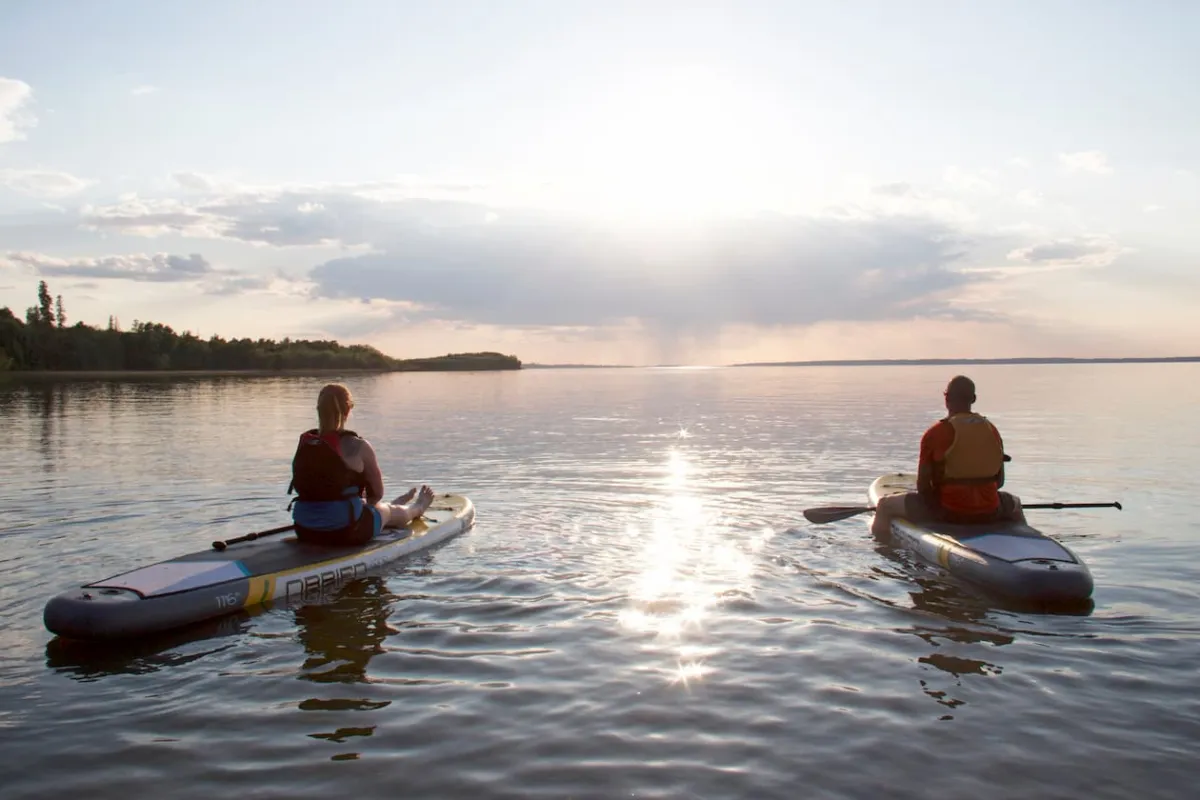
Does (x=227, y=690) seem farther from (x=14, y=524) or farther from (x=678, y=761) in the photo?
(x=14, y=524)

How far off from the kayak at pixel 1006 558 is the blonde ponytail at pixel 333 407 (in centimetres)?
660

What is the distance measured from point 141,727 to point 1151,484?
54.8 feet

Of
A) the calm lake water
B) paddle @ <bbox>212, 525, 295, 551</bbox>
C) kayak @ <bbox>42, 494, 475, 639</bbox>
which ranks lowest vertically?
the calm lake water

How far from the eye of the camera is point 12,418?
3275 centimetres

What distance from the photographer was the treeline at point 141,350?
108m

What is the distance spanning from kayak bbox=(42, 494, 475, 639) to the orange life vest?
652 cm

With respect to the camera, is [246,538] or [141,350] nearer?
[246,538]

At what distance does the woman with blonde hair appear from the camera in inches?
354

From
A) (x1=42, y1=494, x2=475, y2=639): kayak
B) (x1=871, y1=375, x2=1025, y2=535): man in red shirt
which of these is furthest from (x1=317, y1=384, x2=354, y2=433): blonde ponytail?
(x1=871, y1=375, x2=1025, y2=535): man in red shirt

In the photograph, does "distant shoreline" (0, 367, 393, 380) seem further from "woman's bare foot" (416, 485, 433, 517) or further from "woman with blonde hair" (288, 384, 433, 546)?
"woman with blonde hair" (288, 384, 433, 546)

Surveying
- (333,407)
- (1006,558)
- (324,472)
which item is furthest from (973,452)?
(324,472)

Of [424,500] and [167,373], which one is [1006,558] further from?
[167,373]

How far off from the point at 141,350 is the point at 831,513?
124m

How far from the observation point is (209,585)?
25.3ft
